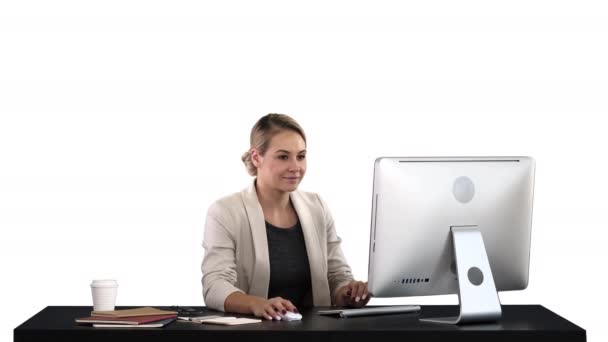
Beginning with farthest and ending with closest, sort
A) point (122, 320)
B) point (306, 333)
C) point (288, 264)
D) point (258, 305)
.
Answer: point (288, 264), point (258, 305), point (122, 320), point (306, 333)

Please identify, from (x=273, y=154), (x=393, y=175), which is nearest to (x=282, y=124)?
(x=273, y=154)

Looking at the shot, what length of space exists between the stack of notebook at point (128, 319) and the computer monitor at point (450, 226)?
880mm

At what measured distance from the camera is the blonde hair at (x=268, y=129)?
4.52 m

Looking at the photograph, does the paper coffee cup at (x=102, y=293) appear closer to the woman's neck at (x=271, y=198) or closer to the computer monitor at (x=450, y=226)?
the woman's neck at (x=271, y=198)

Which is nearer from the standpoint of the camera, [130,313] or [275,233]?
[130,313]

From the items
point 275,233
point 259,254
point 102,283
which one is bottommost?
point 102,283

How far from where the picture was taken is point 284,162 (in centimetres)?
445

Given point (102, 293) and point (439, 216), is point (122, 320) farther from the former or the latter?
point (439, 216)

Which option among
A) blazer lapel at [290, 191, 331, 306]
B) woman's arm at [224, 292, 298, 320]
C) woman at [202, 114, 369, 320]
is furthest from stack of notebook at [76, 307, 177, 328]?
blazer lapel at [290, 191, 331, 306]

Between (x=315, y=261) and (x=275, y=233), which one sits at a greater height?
(x=275, y=233)

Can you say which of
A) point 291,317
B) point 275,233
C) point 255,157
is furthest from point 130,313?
point 255,157

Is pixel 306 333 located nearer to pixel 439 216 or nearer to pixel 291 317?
pixel 291 317

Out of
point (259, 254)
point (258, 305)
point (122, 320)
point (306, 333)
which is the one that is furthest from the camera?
point (259, 254)

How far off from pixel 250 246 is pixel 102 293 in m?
0.88
